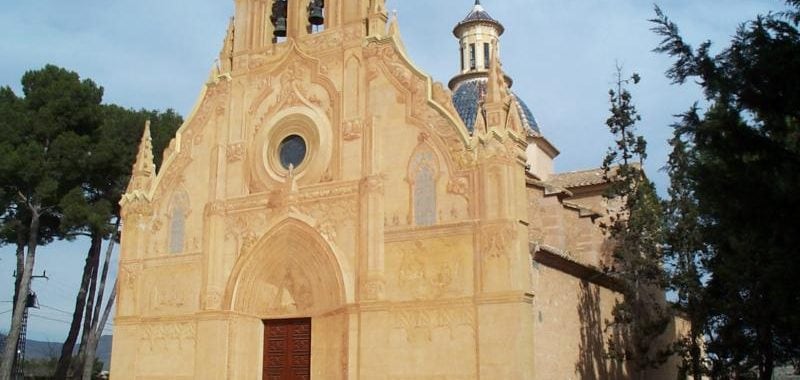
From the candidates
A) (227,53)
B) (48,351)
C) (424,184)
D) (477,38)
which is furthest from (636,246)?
(48,351)

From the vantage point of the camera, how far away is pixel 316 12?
1947 cm

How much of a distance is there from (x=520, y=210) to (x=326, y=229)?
14.0 ft

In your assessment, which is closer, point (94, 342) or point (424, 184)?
point (424, 184)

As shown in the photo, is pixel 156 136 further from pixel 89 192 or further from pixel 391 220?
pixel 391 220

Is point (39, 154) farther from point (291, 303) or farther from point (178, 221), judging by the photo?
point (291, 303)

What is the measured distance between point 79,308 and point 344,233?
50.0 feet

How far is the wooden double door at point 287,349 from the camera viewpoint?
57.8 ft

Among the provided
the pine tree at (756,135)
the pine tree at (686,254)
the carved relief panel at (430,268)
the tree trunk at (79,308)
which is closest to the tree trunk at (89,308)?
the tree trunk at (79,308)

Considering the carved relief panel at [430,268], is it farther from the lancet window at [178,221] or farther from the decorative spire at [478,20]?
the decorative spire at [478,20]

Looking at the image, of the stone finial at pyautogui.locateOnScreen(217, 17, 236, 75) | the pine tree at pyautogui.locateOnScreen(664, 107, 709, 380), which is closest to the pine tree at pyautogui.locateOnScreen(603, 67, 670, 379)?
the pine tree at pyautogui.locateOnScreen(664, 107, 709, 380)

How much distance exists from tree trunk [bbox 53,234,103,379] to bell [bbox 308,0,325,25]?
12.6 m

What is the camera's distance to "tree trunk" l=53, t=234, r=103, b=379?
1090 inches

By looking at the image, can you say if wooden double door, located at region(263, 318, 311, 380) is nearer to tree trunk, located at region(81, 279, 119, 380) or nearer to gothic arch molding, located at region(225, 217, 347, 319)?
gothic arch molding, located at region(225, 217, 347, 319)

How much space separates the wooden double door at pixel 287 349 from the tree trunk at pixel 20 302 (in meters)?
11.4
